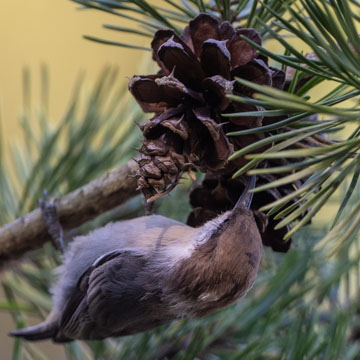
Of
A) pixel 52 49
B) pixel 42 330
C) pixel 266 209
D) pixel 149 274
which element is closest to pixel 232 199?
pixel 266 209

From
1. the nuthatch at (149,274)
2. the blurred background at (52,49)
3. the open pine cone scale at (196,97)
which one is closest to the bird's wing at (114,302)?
the nuthatch at (149,274)

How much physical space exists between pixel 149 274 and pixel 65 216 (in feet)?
0.48

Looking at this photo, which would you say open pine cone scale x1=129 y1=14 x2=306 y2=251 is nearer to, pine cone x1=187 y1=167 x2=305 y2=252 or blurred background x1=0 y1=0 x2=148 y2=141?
pine cone x1=187 y1=167 x2=305 y2=252

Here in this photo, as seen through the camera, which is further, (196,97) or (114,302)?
(114,302)

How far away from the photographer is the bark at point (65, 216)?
78 cm

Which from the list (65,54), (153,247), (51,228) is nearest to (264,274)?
(153,247)

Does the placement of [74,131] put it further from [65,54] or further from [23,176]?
[65,54]

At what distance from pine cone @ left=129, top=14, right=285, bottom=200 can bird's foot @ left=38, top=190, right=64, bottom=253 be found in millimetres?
318

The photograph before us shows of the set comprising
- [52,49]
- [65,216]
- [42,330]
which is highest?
[52,49]

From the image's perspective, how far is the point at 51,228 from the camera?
0.85 m

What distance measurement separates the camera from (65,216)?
85 cm

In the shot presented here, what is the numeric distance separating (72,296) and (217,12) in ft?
1.75

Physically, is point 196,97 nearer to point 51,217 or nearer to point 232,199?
point 232,199

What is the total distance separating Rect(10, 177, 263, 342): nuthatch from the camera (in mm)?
666
